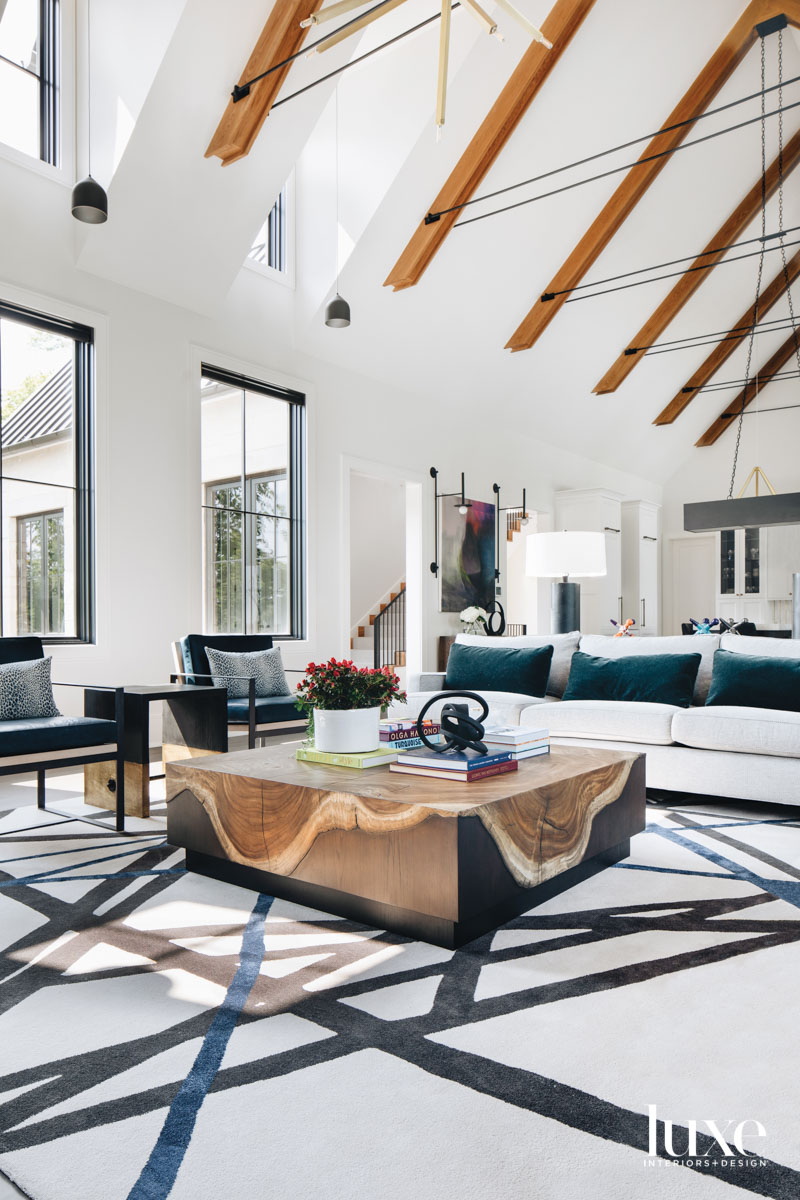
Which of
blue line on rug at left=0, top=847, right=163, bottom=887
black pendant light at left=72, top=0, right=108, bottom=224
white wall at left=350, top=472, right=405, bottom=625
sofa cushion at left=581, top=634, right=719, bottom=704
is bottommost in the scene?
blue line on rug at left=0, top=847, right=163, bottom=887

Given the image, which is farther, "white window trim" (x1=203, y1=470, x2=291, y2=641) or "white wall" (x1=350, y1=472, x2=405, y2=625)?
"white wall" (x1=350, y1=472, x2=405, y2=625)

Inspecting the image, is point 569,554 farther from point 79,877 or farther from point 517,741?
point 79,877

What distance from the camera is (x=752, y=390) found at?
11.2 metres

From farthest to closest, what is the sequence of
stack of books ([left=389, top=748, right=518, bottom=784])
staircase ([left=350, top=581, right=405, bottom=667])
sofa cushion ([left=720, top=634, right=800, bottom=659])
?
staircase ([left=350, top=581, right=405, bottom=667])
sofa cushion ([left=720, top=634, right=800, bottom=659])
stack of books ([left=389, top=748, right=518, bottom=784])

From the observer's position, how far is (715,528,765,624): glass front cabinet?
10633 mm

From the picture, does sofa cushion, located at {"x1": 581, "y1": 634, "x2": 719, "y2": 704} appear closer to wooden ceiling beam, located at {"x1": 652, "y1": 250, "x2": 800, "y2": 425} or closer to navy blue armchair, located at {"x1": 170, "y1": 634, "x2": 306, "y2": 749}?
navy blue armchair, located at {"x1": 170, "y1": 634, "x2": 306, "y2": 749}

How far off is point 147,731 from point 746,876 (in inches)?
95.3

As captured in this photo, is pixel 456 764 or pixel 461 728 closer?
pixel 456 764

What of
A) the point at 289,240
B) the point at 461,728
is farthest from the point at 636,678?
the point at 289,240

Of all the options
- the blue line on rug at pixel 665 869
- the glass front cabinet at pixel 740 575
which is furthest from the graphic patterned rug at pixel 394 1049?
the glass front cabinet at pixel 740 575

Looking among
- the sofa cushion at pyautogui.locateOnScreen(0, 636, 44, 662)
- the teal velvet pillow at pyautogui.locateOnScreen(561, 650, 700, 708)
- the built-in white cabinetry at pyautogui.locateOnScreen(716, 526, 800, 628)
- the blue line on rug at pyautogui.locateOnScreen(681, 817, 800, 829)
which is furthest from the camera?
the built-in white cabinetry at pyautogui.locateOnScreen(716, 526, 800, 628)

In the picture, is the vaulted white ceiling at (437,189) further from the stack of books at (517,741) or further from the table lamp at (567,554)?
the stack of books at (517,741)

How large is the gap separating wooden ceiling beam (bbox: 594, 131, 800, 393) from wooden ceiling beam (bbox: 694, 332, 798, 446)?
8.80ft

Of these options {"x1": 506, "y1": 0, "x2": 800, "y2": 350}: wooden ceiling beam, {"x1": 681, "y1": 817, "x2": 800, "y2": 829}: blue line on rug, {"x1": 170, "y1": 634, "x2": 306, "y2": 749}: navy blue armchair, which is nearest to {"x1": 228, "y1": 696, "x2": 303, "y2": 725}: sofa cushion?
{"x1": 170, "y1": 634, "x2": 306, "y2": 749}: navy blue armchair
